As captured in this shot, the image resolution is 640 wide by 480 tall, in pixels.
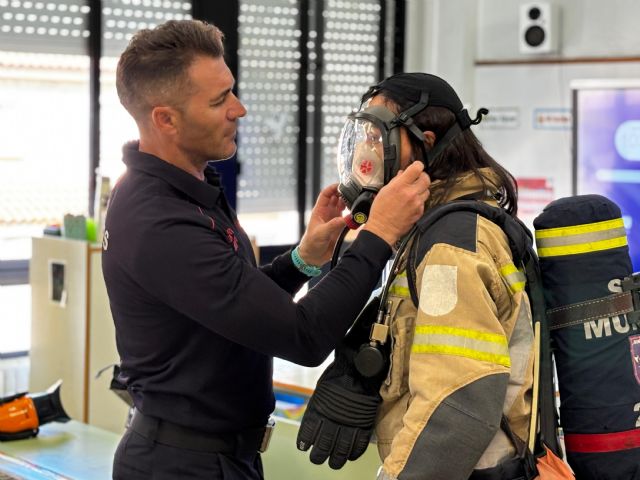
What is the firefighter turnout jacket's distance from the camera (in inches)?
61.8

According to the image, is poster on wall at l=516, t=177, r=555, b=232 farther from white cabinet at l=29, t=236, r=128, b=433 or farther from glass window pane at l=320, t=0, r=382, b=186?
white cabinet at l=29, t=236, r=128, b=433

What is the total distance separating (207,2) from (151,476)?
451 centimetres

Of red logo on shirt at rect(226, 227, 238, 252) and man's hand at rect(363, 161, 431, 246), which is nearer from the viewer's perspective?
man's hand at rect(363, 161, 431, 246)

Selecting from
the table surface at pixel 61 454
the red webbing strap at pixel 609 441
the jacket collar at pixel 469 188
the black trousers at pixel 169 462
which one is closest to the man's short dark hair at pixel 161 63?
the jacket collar at pixel 469 188

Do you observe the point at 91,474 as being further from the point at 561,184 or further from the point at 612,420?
the point at 561,184

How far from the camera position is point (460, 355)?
1575 millimetres

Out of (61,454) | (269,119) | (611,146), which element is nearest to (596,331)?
(61,454)

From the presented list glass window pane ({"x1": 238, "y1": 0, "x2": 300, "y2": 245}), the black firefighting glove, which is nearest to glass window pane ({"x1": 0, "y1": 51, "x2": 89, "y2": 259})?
glass window pane ({"x1": 238, "y1": 0, "x2": 300, "y2": 245})

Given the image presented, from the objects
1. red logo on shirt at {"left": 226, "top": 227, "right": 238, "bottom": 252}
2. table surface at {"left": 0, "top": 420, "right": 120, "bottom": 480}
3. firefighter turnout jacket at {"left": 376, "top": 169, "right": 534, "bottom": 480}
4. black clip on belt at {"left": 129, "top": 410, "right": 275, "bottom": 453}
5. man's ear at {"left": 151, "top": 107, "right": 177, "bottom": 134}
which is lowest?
table surface at {"left": 0, "top": 420, "right": 120, "bottom": 480}

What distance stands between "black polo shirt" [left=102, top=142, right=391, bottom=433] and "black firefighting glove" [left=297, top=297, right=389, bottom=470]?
0.03 meters

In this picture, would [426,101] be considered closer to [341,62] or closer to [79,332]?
[79,332]

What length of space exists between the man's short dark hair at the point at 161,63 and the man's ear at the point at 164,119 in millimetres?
14

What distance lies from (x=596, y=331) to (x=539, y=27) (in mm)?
5015

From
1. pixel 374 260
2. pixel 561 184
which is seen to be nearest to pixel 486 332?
pixel 374 260
